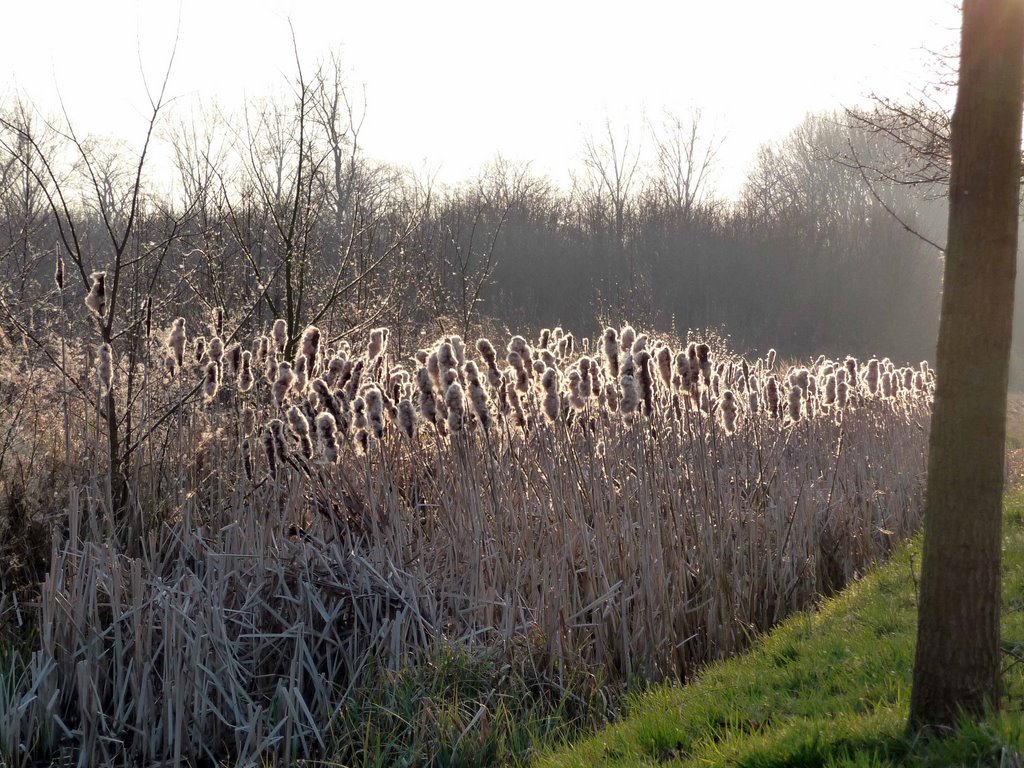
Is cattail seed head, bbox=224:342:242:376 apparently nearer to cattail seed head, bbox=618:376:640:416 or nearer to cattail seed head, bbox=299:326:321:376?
cattail seed head, bbox=299:326:321:376

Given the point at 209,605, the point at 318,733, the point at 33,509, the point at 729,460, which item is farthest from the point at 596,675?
the point at 33,509

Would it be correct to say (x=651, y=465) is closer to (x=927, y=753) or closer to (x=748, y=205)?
(x=927, y=753)

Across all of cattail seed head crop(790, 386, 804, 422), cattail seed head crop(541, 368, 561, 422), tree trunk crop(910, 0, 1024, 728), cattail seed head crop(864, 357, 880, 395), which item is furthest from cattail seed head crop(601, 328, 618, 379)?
cattail seed head crop(864, 357, 880, 395)

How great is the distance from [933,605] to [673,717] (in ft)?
3.45

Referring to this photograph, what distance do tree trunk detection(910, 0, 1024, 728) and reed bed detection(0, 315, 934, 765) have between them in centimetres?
169

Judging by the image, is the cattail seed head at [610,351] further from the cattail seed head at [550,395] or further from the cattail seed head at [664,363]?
the cattail seed head at [550,395]

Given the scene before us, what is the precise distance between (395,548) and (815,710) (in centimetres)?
210

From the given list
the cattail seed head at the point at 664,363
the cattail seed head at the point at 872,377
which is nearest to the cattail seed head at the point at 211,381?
the cattail seed head at the point at 664,363

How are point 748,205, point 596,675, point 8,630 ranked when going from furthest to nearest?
point 748,205 < point 8,630 < point 596,675

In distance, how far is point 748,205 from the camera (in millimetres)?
36688

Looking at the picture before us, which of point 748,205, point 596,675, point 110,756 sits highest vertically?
point 748,205

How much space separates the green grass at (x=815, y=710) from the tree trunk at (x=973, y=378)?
0.54 ft

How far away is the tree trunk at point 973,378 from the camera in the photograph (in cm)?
250

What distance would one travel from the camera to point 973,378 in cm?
254
